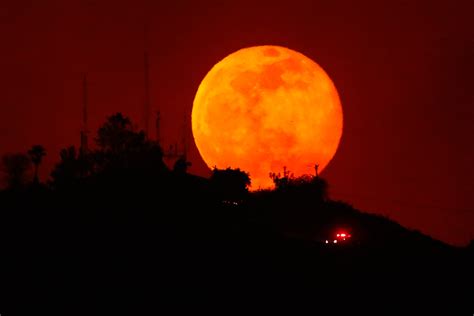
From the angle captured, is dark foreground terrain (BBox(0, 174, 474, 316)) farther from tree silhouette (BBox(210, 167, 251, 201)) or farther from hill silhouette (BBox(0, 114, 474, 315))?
tree silhouette (BBox(210, 167, 251, 201))

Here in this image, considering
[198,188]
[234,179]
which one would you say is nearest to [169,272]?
[198,188]

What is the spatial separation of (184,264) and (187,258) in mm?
1084

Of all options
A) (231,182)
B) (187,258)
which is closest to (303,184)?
(231,182)

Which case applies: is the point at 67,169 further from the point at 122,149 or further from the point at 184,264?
the point at 184,264

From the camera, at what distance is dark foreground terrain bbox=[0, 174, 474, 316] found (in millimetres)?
39000

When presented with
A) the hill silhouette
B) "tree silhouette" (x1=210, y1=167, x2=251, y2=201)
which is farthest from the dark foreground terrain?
"tree silhouette" (x1=210, y1=167, x2=251, y2=201)

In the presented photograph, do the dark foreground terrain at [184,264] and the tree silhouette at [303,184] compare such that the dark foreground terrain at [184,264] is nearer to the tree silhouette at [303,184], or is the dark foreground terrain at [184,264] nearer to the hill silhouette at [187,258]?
the hill silhouette at [187,258]

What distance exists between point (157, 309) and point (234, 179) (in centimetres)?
3488

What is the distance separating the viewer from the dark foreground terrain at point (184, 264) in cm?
3900

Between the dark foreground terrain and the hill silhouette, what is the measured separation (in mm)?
83

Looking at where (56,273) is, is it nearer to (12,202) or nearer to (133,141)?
(12,202)

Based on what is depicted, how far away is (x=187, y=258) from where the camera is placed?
1801 inches

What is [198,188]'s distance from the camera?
6644 cm

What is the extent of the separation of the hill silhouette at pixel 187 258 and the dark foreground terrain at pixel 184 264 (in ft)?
0.27
